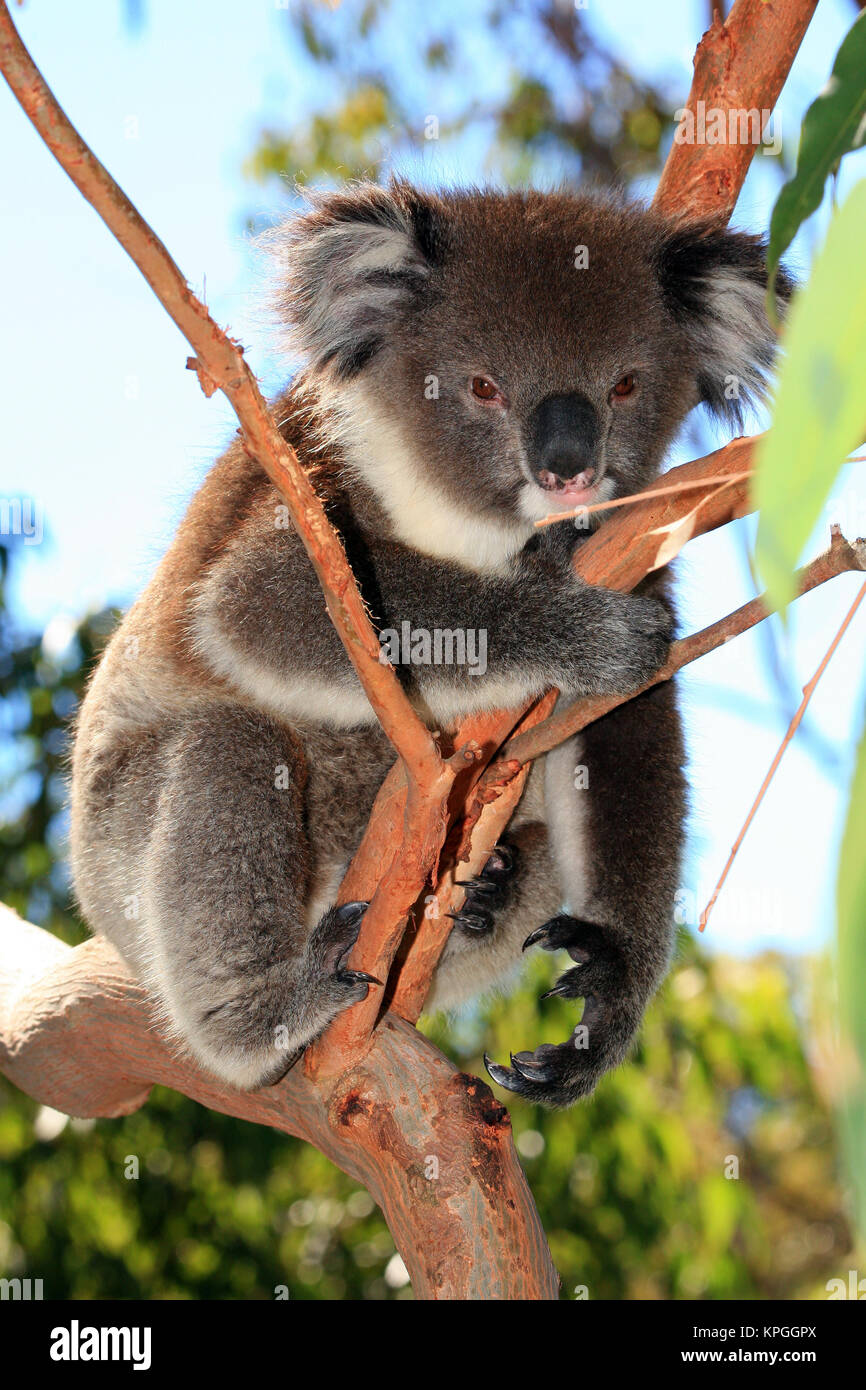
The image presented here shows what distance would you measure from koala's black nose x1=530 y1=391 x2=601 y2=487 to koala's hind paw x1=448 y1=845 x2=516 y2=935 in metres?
0.83

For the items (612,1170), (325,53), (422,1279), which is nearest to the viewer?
(422,1279)

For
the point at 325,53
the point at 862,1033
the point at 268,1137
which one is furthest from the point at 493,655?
the point at 325,53

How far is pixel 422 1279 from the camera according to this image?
2107 millimetres

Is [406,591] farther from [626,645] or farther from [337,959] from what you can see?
[337,959]

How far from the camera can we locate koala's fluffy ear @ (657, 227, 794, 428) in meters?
2.40

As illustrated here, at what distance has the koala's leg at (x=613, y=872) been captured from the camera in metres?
2.52

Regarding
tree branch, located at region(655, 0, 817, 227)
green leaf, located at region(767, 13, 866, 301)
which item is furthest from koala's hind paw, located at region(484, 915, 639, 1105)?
green leaf, located at region(767, 13, 866, 301)

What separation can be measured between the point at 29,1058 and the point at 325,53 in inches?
226

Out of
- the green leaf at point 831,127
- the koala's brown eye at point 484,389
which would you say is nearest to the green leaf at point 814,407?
the green leaf at point 831,127

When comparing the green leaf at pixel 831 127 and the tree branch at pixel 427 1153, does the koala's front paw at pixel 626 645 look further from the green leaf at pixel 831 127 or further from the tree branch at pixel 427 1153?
the green leaf at pixel 831 127

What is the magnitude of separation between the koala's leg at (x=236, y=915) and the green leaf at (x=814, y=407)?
5.72 feet

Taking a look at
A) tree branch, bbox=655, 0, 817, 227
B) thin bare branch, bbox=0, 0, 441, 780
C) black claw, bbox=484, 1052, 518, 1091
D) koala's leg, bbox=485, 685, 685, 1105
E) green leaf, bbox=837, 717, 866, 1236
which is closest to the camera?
green leaf, bbox=837, 717, 866, 1236

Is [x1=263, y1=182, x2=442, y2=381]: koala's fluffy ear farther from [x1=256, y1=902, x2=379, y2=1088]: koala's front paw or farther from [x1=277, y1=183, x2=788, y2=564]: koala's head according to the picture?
[x1=256, y1=902, x2=379, y2=1088]: koala's front paw

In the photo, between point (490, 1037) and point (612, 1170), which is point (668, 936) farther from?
point (490, 1037)
